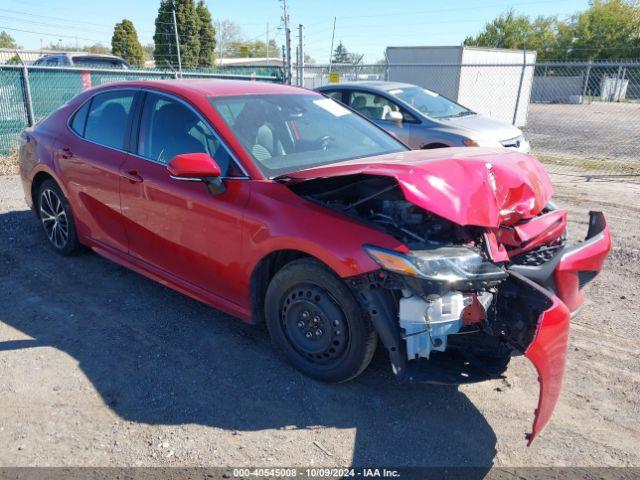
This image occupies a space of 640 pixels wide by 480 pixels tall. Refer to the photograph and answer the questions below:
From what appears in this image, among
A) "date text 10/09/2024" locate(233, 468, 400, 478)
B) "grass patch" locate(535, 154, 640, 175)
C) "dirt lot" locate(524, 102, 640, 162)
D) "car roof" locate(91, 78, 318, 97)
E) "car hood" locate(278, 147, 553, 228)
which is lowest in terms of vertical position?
"dirt lot" locate(524, 102, 640, 162)

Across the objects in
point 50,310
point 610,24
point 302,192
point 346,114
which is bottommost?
point 50,310

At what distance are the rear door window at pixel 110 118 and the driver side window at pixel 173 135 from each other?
0.25 metres

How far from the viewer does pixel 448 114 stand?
9297 mm

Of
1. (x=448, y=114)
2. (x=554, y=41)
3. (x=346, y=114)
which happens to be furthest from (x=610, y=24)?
(x=346, y=114)

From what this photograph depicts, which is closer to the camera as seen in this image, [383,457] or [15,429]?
[383,457]

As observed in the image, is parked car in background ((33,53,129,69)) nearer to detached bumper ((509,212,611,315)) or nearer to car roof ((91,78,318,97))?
car roof ((91,78,318,97))

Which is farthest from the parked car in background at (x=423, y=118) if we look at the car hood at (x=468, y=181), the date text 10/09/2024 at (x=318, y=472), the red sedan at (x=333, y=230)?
the date text 10/09/2024 at (x=318, y=472)

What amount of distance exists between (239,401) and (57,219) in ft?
10.2

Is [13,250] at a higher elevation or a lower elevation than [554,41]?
lower

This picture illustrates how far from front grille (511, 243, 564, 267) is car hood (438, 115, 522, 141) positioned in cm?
520

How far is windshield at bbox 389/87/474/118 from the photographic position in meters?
9.13

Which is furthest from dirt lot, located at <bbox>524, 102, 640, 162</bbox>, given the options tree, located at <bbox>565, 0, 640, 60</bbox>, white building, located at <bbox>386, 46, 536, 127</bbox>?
tree, located at <bbox>565, 0, 640, 60</bbox>

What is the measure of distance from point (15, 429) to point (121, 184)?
75.8 inches

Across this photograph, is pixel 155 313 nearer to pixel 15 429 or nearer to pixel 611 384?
pixel 15 429
